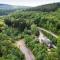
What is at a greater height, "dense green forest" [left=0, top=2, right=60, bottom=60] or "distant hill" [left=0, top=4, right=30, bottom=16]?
"distant hill" [left=0, top=4, right=30, bottom=16]

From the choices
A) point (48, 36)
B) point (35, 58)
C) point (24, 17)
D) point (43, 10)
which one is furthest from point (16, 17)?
point (35, 58)

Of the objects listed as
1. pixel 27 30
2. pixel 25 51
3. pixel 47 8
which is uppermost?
pixel 47 8

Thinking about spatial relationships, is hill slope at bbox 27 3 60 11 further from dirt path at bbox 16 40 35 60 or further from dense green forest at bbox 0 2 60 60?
dirt path at bbox 16 40 35 60

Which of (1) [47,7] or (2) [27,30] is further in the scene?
(1) [47,7]

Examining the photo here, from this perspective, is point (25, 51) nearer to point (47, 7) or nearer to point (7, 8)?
point (7, 8)

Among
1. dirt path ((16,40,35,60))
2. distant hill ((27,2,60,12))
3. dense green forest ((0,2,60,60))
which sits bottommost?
dirt path ((16,40,35,60))

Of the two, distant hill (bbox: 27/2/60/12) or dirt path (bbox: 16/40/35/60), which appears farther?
distant hill (bbox: 27/2/60/12)

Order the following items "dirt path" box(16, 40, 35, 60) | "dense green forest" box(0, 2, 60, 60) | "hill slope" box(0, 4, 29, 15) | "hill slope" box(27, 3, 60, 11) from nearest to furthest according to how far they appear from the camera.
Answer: "dense green forest" box(0, 2, 60, 60) → "dirt path" box(16, 40, 35, 60) → "hill slope" box(0, 4, 29, 15) → "hill slope" box(27, 3, 60, 11)

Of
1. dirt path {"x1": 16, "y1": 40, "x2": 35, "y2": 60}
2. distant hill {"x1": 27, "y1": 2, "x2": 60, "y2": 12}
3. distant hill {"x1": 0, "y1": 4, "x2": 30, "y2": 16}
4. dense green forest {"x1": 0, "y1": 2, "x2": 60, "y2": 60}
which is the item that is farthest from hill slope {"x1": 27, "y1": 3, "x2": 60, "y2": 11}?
dirt path {"x1": 16, "y1": 40, "x2": 35, "y2": 60}

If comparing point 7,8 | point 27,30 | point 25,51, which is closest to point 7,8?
point 7,8

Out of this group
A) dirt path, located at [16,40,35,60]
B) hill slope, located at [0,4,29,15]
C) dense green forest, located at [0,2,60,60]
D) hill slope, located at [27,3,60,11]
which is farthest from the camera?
hill slope, located at [27,3,60,11]
